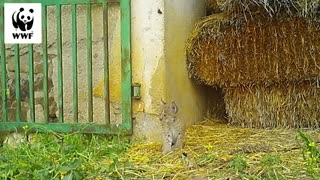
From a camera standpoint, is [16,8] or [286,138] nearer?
[286,138]

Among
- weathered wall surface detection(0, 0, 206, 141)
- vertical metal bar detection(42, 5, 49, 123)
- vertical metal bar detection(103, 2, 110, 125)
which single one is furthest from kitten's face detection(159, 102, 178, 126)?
vertical metal bar detection(42, 5, 49, 123)

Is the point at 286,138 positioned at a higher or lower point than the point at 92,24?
lower

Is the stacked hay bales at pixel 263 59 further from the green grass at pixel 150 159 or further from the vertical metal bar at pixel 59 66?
the vertical metal bar at pixel 59 66

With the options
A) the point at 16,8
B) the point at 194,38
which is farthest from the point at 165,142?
the point at 16,8

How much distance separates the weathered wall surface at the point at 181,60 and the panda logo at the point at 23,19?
94cm

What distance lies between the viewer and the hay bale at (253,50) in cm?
380

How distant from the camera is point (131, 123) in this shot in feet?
12.1

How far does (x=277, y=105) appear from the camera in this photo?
403 centimetres

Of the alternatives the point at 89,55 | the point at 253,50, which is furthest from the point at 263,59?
the point at 89,55

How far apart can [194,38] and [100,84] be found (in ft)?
2.46

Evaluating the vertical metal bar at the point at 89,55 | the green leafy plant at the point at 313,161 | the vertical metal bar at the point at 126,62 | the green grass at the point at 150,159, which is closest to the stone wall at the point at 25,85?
the green grass at the point at 150,159

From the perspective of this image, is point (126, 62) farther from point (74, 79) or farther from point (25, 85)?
point (25, 85)

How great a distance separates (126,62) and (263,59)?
0.94 metres

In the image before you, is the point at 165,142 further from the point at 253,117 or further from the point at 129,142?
the point at 253,117
